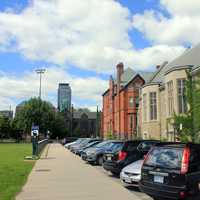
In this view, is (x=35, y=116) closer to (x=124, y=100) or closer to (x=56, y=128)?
(x=56, y=128)

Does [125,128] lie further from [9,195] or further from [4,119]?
[9,195]

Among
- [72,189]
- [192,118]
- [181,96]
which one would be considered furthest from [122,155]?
[181,96]

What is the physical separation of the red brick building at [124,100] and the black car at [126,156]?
166ft

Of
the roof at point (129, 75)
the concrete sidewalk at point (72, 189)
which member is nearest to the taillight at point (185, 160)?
the concrete sidewalk at point (72, 189)

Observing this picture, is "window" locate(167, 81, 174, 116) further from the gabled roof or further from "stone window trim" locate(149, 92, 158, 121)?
the gabled roof

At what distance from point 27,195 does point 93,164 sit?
520 inches

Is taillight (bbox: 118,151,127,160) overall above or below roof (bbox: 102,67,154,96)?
below

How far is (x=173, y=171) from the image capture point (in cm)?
960

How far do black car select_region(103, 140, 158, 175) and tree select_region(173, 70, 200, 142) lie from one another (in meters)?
10.9

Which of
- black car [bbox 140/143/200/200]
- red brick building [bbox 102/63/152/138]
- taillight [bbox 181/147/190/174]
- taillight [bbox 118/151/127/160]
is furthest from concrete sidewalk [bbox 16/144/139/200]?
red brick building [bbox 102/63/152/138]

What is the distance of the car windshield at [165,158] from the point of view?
970 cm

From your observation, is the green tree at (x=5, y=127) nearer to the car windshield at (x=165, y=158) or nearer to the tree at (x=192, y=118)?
the tree at (x=192, y=118)

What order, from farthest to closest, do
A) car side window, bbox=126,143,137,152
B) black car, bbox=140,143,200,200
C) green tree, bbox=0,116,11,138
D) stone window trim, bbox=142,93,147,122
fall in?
green tree, bbox=0,116,11,138
stone window trim, bbox=142,93,147,122
car side window, bbox=126,143,137,152
black car, bbox=140,143,200,200

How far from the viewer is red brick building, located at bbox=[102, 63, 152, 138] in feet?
245
